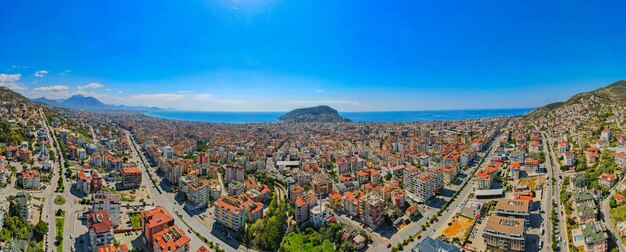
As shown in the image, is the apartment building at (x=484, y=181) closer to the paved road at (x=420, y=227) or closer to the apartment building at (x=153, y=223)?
the paved road at (x=420, y=227)

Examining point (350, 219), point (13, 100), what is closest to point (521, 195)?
point (350, 219)

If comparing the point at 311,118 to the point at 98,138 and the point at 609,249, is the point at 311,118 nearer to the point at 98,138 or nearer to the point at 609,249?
the point at 98,138

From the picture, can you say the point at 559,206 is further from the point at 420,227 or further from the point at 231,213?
the point at 231,213

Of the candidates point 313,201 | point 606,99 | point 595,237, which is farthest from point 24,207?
point 606,99

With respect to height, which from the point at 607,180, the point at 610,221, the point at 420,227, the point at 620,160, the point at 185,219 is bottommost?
the point at 185,219

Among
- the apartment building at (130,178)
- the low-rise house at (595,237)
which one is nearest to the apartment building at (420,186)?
the low-rise house at (595,237)
